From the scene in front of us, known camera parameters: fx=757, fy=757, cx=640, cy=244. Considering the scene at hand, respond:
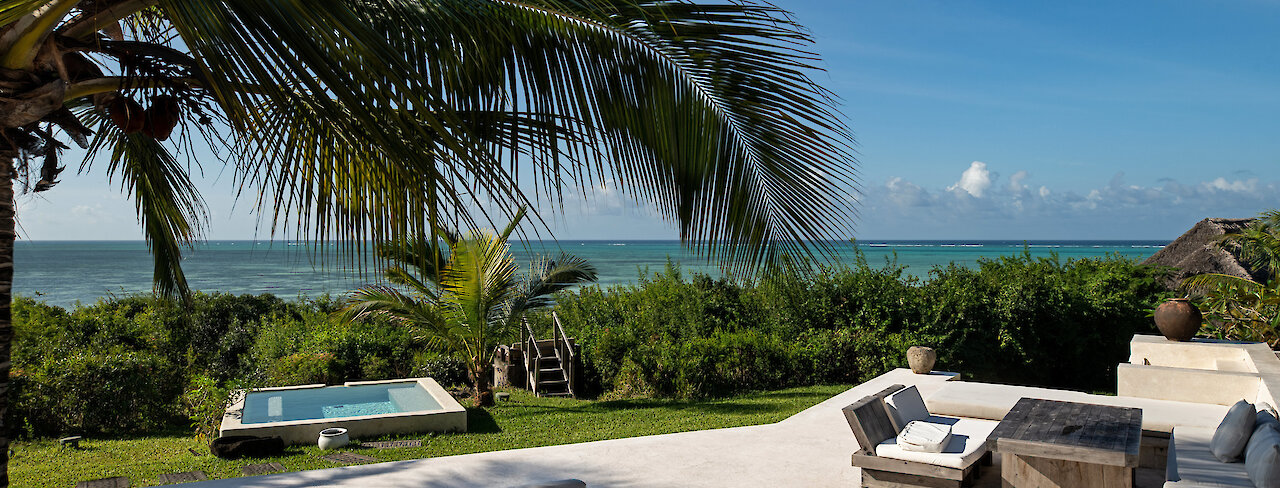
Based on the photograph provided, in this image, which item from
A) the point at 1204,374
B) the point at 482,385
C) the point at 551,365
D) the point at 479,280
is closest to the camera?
the point at 1204,374

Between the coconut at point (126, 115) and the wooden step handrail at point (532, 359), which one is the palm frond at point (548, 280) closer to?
the wooden step handrail at point (532, 359)

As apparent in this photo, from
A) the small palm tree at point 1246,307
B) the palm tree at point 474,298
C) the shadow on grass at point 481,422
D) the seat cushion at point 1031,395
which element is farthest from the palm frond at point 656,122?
the small palm tree at point 1246,307

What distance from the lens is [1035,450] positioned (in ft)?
13.1

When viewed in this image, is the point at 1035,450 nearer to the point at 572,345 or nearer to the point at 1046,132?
the point at 572,345

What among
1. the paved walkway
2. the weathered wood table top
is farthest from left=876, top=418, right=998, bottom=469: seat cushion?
the paved walkway

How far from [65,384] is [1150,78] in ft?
124

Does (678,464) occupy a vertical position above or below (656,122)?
below

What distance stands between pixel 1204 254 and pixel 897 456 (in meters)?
15.5

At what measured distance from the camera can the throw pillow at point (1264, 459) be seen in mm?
3391

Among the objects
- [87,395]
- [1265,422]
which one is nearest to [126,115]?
[1265,422]

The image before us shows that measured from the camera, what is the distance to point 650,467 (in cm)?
506

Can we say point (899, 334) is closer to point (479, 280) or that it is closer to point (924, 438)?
point (479, 280)

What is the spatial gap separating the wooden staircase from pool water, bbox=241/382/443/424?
2047mm

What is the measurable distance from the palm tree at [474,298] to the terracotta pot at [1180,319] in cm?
703
